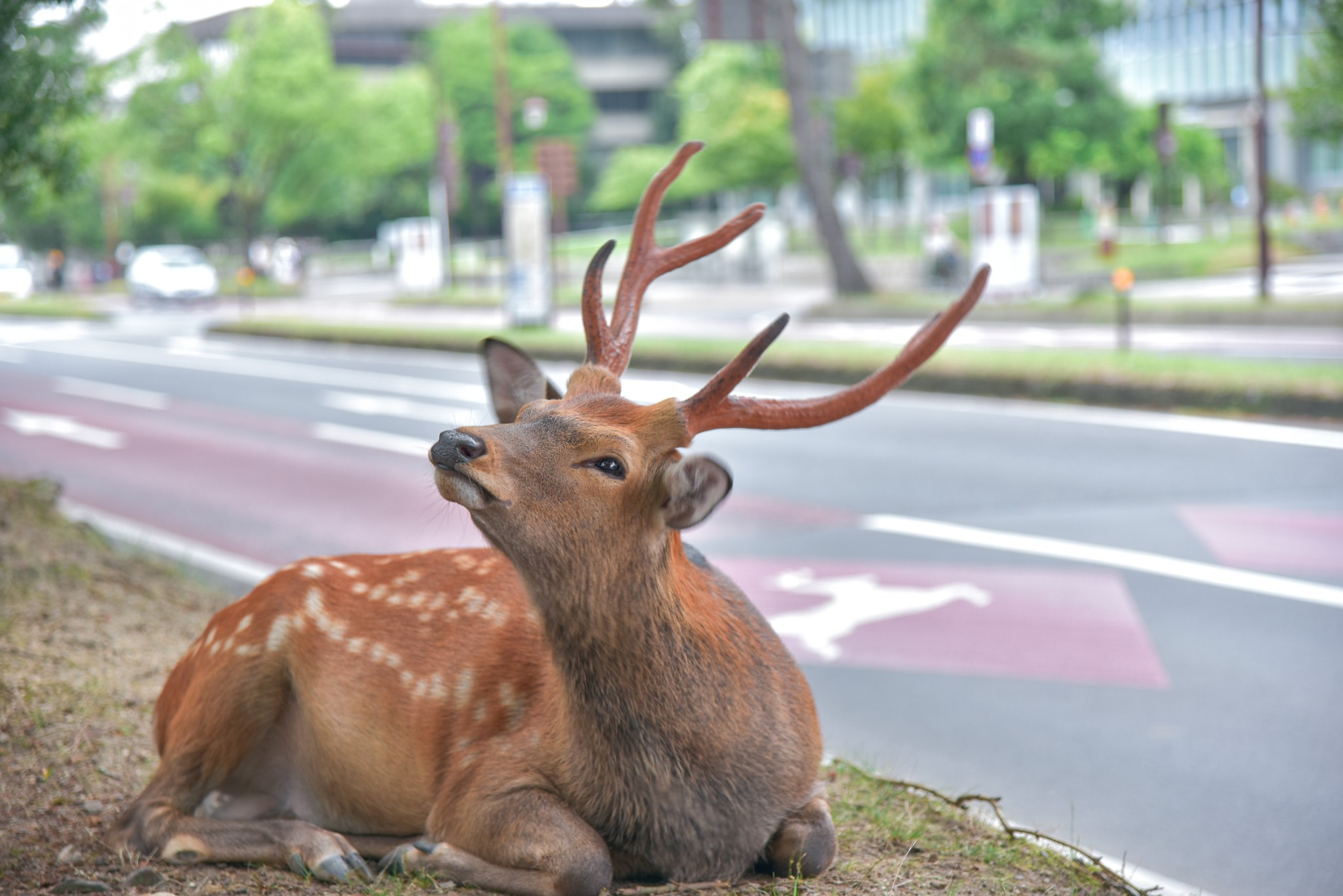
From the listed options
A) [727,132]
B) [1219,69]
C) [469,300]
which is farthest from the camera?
[1219,69]

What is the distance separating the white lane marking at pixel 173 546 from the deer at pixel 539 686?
4.07m

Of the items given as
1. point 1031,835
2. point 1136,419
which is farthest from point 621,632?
point 1136,419

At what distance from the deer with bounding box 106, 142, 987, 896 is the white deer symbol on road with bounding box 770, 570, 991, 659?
3.23 m

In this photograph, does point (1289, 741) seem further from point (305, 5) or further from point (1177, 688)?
point (305, 5)

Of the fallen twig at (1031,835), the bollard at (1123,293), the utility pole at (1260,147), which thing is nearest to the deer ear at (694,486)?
the fallen twig at (1031,835)

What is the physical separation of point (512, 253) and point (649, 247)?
2176 cm

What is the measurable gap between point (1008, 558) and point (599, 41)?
89.4m

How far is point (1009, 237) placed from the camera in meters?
29.1

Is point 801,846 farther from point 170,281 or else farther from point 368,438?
point 170,281

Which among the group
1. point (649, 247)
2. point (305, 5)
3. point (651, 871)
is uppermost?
point (305, 5)

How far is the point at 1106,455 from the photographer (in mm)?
11477

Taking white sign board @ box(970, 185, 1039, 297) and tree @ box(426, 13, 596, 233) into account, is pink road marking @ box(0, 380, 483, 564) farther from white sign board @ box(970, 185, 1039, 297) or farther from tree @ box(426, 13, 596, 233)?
tree @ box(426, 13, 596, 233)

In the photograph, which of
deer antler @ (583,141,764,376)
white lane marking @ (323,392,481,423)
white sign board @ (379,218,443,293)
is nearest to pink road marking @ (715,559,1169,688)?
deer antler @ (583,141,764,376)

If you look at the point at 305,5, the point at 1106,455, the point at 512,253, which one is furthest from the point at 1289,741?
the point at 305,5
